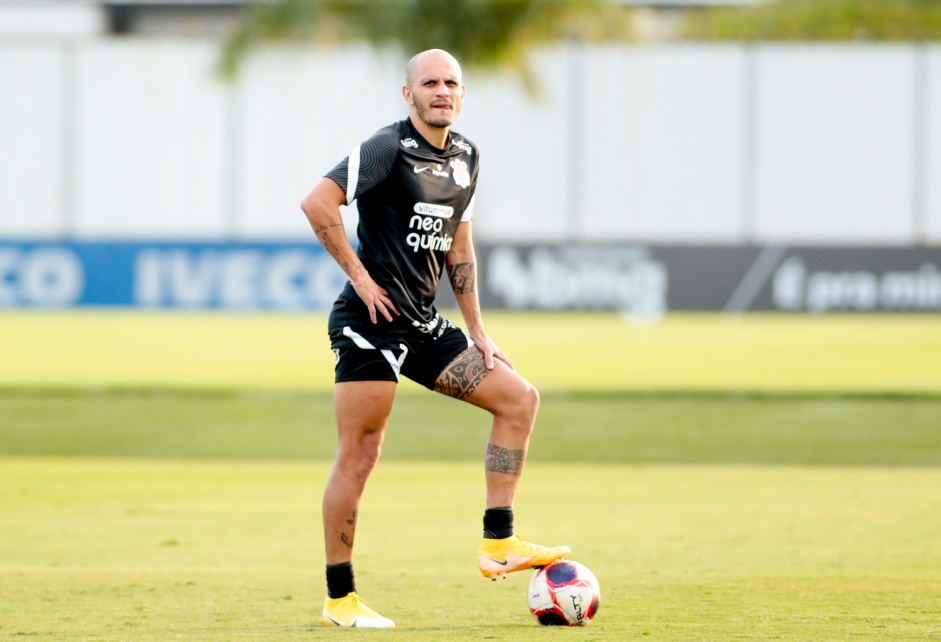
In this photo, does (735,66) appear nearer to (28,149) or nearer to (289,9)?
(289,9)

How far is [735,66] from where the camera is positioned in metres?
42.9

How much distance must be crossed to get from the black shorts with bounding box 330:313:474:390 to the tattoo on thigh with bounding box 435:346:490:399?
3cm

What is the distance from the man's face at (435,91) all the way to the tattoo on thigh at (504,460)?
1.39 meters

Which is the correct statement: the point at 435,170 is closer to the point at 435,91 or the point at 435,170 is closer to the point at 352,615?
the point at 435,91

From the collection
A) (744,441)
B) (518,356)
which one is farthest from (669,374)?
(744,441)

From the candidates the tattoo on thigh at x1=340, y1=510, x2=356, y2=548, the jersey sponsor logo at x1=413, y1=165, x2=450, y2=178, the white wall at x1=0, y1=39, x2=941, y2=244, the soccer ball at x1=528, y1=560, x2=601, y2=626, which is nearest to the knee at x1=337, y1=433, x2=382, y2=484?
the tattoo on thigh at x1=340, y1=510, x2=356, y2=548

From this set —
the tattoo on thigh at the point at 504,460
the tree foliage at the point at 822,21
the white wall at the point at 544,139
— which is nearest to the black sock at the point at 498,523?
the tattoo on thigh at the point at 504,460

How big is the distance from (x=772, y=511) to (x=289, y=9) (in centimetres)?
3347

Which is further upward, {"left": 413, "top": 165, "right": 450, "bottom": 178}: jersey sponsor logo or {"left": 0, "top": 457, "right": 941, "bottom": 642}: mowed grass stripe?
{"left": 413, "top": 165, "right": 450, "bottom": 178}: jersey sponsor logo

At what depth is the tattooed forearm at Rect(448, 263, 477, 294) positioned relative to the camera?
269 inches

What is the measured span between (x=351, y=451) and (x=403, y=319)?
0.59m

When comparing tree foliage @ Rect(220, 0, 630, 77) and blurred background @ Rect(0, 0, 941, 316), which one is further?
blurred background @ Rect(0, 0, 941, 316)

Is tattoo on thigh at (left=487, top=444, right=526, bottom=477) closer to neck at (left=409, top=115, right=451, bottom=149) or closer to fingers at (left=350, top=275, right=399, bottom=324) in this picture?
fingers at (left=350, top=275, right=399, bottom=324)

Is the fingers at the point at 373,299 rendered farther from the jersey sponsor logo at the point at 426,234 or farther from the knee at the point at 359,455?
the knee at the point at 359,455
